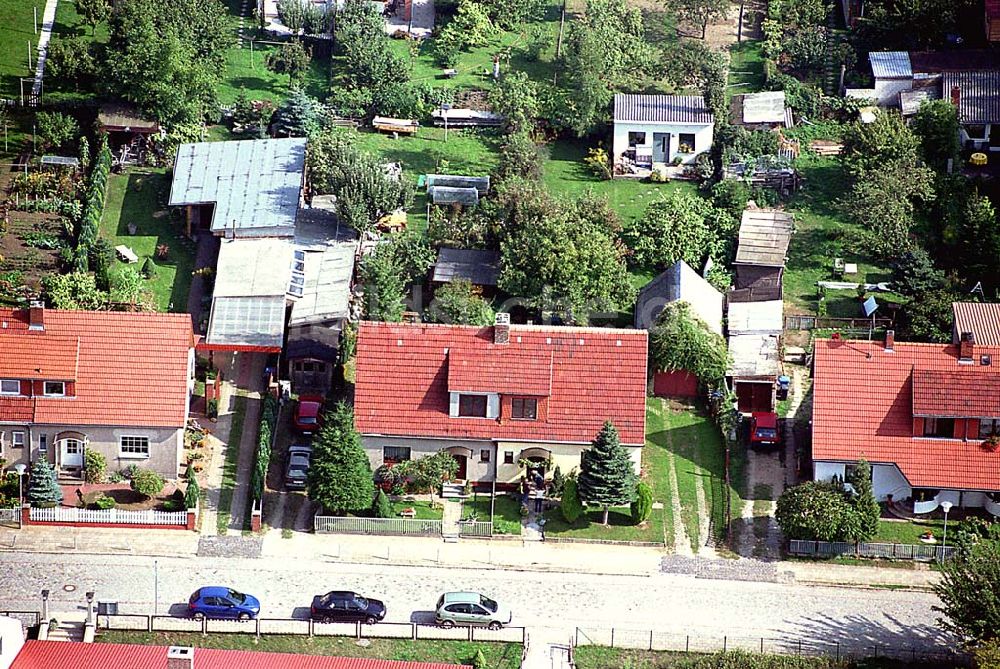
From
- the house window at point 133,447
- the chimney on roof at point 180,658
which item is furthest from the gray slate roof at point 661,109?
the chimney on roof at point 180,658

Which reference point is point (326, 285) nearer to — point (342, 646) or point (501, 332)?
point (501, 332)

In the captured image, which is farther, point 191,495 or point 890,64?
point 890,64

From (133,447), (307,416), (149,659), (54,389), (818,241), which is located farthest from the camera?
(818,241)

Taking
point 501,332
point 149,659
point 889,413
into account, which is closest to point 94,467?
point 149,659

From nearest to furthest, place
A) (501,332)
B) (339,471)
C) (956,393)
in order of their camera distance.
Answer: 1. (339,471)
2. (956,393)
3. (501,332)

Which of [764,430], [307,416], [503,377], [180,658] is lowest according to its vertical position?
[180,658]

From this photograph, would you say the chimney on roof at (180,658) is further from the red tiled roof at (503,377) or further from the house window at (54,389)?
the house window at (54,389)

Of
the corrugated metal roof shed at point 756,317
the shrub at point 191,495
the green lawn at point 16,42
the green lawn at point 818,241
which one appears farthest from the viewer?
the green lawn at point 16,42
